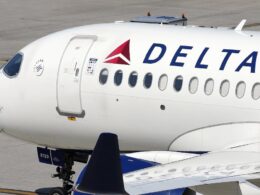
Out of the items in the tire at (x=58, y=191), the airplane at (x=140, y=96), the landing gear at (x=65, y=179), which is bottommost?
the tire at (x=58, y=191)

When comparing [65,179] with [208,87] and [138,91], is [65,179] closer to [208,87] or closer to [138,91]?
[138,91]

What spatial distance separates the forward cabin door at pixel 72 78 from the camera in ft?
95.6

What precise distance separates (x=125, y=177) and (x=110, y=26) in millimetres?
7768

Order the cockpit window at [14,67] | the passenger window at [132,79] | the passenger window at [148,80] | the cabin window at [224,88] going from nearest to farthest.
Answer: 1. the cabin window at [224,88]
2. the passenger window at [148,80]
3. the passenger window at [132,79]
4. the cockpit window at [14,67]

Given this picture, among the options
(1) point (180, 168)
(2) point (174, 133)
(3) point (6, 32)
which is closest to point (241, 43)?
(2) point (174, 133)

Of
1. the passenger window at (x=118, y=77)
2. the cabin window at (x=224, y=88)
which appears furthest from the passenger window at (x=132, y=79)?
the cabin window at (x=224, y=88)

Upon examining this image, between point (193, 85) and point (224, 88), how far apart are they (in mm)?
811

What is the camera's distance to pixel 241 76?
89.0 ft

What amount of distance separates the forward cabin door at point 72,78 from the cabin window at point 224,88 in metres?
3.80

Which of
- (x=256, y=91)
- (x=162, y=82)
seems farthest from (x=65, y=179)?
(x=256, y=91)

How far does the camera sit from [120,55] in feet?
94.5

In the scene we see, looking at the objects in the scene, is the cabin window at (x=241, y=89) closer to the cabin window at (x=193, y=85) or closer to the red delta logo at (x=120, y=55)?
the cabin window at (x=193, y=85)

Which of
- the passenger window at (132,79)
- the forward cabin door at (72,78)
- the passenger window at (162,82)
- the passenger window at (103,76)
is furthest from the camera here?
A: the forward cabin door at (72,78)

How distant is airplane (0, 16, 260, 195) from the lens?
2708cm
